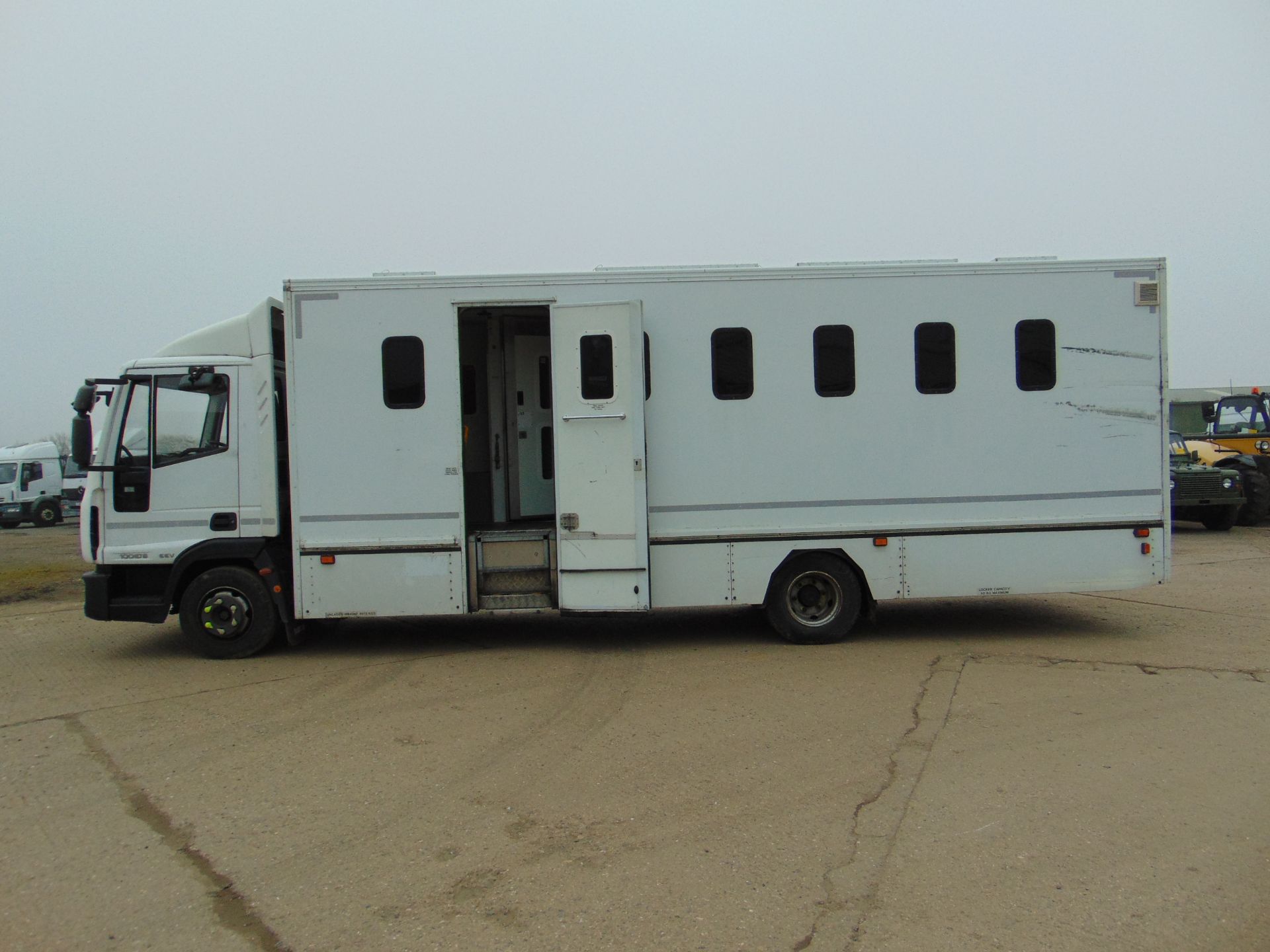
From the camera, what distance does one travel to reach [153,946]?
347 cm

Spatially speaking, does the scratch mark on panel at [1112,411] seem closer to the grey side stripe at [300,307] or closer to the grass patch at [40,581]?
the grey side stripe at [300,307]

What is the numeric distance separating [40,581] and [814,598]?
11861mm

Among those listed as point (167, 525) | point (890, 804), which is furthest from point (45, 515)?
point (890, 804)

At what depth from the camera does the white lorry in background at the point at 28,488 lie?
29938mm

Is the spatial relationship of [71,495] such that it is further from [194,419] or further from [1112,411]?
[1112,411]

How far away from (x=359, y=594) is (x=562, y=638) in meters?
1.94

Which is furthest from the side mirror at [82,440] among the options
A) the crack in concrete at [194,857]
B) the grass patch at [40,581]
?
the grass patch at [40,581]

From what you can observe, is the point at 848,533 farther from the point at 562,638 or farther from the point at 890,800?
the point at 890,800

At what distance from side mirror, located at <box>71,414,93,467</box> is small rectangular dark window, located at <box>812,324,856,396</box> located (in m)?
5.99

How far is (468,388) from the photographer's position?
9148mm

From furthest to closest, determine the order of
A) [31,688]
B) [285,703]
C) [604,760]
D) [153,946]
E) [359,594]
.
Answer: [359,594], [31,688], [285,703], [604,760], [153,946]

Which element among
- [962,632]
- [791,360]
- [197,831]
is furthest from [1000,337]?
[197,831]

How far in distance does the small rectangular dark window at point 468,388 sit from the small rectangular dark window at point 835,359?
3.28m

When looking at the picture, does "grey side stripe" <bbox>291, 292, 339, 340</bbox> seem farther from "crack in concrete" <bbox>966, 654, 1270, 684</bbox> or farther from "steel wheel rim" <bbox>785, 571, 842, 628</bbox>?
"crack in concrete" <bbox>966, 654, 1270, 684</bbox>
